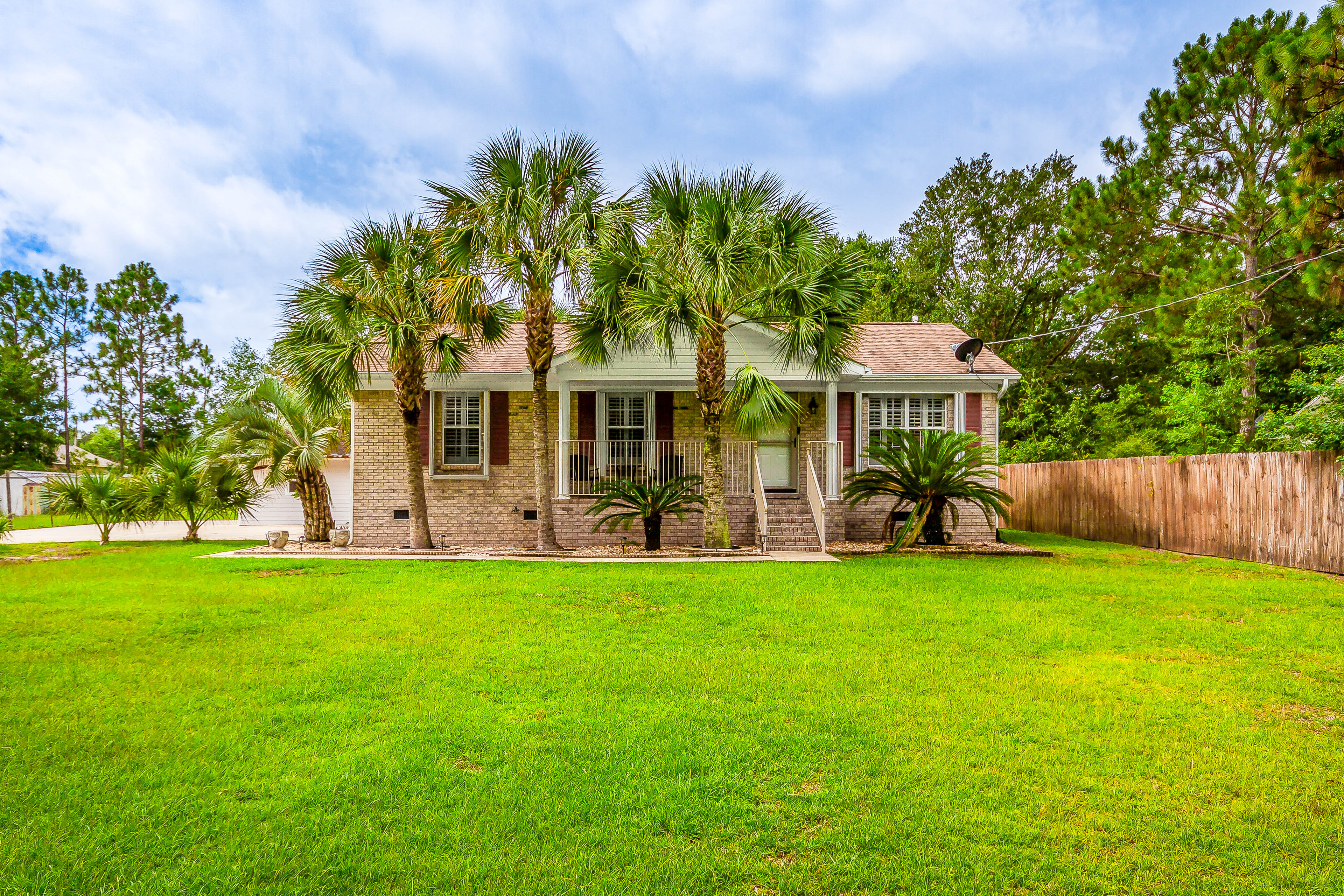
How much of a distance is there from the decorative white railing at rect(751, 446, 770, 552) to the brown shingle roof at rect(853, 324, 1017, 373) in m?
3.11

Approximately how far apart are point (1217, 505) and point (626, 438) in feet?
35.3

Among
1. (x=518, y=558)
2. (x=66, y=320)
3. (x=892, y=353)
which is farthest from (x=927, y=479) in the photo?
(x=66, y=320)

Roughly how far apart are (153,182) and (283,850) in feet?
84.2

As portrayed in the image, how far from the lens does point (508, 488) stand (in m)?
13.9

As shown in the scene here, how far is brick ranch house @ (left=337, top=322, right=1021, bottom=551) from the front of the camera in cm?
1338

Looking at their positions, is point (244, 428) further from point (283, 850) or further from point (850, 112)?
point (850, 112)

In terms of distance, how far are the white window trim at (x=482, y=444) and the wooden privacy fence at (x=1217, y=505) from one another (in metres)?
13.1

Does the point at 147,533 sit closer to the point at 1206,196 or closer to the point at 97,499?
the point at 97,499

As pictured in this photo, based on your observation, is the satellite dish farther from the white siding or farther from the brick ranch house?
the white siding

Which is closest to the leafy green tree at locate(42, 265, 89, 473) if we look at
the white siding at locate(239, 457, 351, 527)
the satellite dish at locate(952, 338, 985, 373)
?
the white siding at locate(239, 457, 351, 527)

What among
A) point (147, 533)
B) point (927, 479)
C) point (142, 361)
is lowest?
point (147, 533)

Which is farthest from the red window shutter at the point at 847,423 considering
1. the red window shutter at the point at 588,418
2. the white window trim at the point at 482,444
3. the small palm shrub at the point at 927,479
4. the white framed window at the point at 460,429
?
the white framed window at the point at 460,429

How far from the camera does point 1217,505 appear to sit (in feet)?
37.7

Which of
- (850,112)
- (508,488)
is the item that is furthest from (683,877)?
(850,112)
